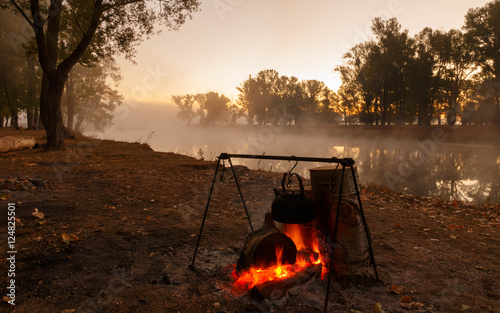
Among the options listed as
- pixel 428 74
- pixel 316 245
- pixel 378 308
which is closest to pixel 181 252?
pixel 316 245

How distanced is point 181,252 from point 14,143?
15.4 meters

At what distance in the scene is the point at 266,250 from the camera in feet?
12.7

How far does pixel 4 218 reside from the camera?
17.7 ft

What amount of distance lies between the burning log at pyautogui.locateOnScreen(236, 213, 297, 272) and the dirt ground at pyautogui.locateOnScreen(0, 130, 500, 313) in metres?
0.41

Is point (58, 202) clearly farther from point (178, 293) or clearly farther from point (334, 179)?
point (334, 179)

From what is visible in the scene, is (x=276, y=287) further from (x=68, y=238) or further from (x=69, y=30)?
(x=69, y=30)

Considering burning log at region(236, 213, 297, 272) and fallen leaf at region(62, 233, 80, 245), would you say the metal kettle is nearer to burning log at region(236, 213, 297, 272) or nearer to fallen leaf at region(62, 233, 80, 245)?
burning log at region(236, 213, 297, 272)

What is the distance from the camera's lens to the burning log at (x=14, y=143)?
13.9m

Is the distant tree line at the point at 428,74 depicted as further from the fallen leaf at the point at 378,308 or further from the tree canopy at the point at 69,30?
the fallen leaf at the point at 378,308

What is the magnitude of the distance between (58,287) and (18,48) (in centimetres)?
3823

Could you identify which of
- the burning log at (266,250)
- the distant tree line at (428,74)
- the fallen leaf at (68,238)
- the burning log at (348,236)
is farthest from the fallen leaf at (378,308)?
the distant tree line at (428,74)

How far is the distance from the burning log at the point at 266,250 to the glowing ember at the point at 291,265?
0.06 metres

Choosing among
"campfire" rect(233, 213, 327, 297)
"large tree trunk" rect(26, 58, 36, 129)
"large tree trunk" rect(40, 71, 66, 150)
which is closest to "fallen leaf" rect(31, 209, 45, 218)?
"campfire" rect(233, 213, 327, 297)

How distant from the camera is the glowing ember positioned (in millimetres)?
3773
